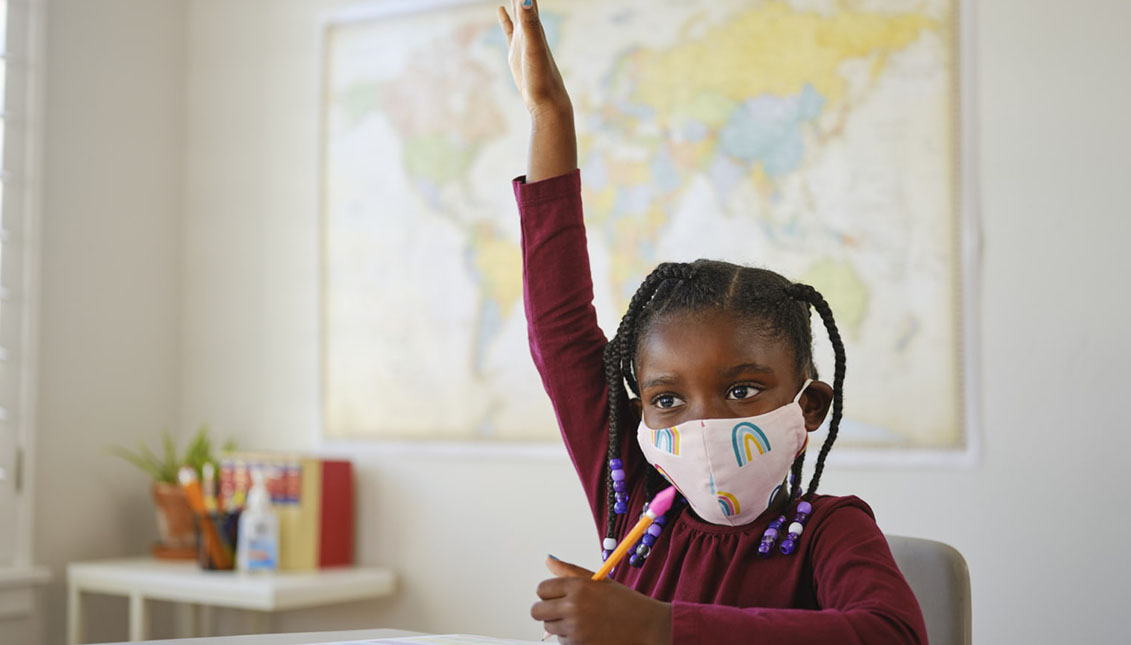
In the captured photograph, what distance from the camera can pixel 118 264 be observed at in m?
3.01

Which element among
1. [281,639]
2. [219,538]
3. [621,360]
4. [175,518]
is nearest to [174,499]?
[175,518]

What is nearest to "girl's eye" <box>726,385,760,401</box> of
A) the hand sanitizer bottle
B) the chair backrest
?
the chair backrest

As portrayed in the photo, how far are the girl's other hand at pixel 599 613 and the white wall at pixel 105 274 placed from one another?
7.59ft

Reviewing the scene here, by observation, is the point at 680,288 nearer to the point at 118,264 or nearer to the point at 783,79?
the point at 783,79

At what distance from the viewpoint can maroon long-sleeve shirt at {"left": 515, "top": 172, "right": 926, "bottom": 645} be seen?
2.82 ft

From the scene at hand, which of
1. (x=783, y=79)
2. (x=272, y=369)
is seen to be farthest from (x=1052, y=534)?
(x=272, y=369)

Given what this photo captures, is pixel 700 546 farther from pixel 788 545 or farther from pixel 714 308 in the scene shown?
pixel 714 308

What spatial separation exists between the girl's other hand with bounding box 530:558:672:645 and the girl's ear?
34cm

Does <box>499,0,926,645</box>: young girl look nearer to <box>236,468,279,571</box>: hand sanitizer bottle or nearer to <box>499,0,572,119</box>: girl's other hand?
<box>499,0,572,119</box>: girl's other hand

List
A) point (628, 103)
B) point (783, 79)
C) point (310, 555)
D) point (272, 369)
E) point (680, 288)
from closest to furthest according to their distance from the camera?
point (680, 288)
point (783, 79)
point (628, 103)
point (310, 555)
point (272, 369)

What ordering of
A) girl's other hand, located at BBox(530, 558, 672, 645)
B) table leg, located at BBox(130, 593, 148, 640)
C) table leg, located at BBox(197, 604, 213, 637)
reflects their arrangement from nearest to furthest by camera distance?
girl's other hand, located at BBox(530, 558, 672, 645), table leg, located at BBox(130, 593, 148, 640), table leg, located at BBox(197, 604, 213, 637)

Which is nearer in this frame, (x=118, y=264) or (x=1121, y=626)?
(x=1121, y=626)

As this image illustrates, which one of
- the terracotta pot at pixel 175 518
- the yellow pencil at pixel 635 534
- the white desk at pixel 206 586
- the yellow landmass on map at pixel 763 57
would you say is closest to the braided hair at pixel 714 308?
the yellow pencil at pixel 635 534

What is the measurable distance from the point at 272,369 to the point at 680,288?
2.04m
